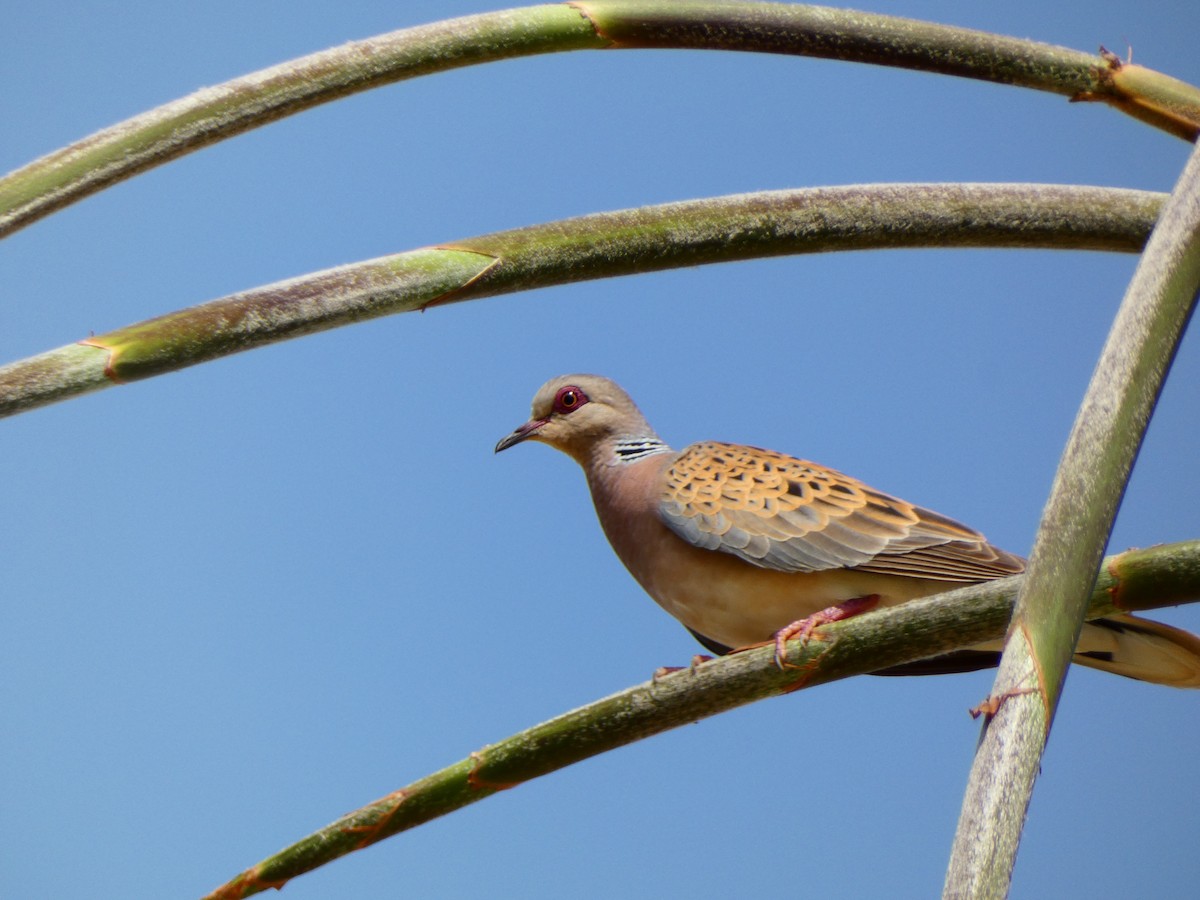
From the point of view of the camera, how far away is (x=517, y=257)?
1.94 metres

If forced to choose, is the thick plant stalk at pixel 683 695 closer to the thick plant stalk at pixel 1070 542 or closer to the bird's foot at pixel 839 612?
the thick plant stalk at pixel 1070 542

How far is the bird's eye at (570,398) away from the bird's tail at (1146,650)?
1.88 meters

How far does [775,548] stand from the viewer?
342cm

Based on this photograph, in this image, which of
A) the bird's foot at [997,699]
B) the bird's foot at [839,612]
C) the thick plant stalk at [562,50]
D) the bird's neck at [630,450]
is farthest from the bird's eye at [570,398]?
the bird's foot at [997,699]

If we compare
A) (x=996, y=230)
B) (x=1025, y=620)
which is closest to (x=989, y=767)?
(x=1025, y=620)

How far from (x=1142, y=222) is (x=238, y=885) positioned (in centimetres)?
179

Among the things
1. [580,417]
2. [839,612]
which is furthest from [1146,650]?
[580,417]

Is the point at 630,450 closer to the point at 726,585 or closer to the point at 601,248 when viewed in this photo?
the point at 726,585

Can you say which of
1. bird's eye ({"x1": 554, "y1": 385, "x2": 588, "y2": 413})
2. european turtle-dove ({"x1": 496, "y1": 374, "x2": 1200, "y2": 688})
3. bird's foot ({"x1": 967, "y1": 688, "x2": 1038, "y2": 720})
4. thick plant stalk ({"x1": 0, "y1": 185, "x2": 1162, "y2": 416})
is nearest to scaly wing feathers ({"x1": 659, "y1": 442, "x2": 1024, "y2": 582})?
european turtle-dove ({"x1": 496, "y1": 374, "x2": 1200, "y2": 688})

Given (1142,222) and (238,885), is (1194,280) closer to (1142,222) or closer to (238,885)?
(1142,222)

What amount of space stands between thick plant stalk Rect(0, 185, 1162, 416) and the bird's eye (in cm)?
212

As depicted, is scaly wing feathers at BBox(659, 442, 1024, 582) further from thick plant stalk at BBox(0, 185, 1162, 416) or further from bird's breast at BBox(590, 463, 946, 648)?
thick plant stalk at BBox(0, 185, 1162, 416)

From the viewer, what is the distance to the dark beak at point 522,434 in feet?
14.3

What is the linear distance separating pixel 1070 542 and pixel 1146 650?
5.34 feet
